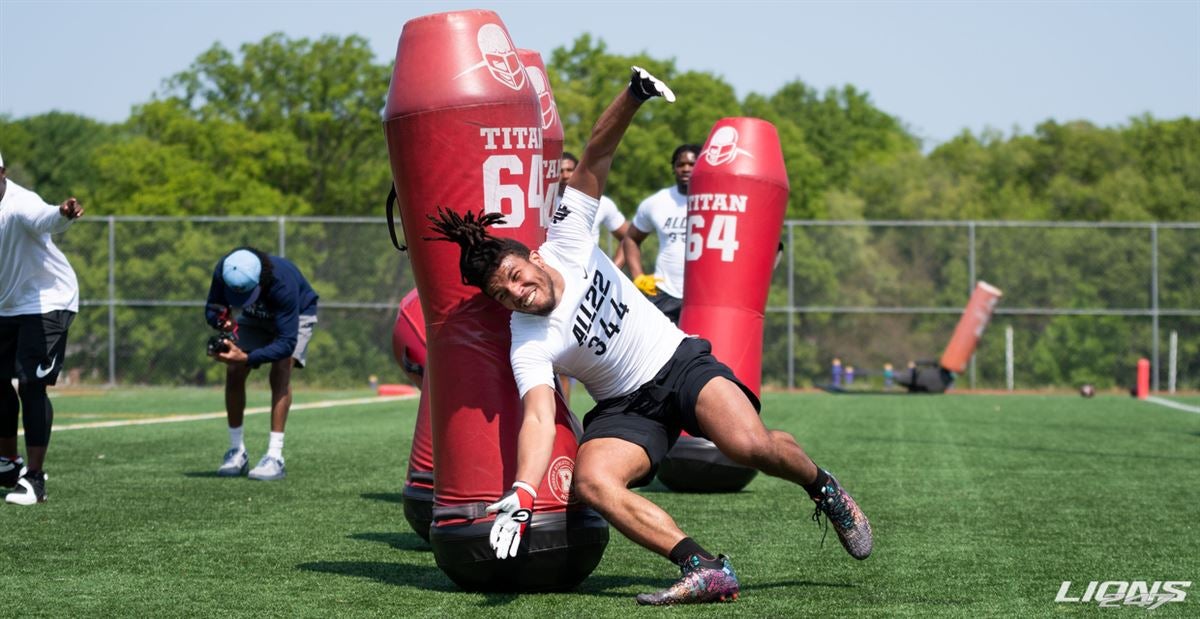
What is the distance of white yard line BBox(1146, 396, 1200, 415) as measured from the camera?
57.2 ft

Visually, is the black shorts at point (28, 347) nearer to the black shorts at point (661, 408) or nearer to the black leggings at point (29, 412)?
the black leggings at point (29, 412)

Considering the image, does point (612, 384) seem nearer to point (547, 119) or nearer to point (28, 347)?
point (547, 119)

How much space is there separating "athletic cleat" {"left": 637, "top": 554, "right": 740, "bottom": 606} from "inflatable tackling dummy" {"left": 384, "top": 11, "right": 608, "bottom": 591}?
0.46m

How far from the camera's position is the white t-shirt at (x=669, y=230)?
9.91m

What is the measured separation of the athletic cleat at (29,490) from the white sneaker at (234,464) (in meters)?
1.65

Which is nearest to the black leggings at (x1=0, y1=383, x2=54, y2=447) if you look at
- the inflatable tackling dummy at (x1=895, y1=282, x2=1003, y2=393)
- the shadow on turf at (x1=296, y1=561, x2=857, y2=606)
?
the shadow on turf at (x1=296, y1=561, x2=857, y2=606)

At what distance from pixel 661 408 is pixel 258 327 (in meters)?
4.38

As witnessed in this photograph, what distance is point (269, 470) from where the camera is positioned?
8.95 metres

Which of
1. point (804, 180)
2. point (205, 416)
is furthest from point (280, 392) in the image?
point (804, 180)

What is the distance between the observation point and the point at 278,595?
498 cm

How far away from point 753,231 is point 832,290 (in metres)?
15.0

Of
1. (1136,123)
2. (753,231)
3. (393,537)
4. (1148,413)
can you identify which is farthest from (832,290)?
(1136,123)

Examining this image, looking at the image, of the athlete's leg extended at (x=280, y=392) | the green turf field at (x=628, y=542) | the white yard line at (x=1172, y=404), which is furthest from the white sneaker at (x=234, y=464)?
the white yard line at (x=1172, y=404)

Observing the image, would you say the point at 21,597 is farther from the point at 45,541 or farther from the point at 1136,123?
the point at 1136,123
